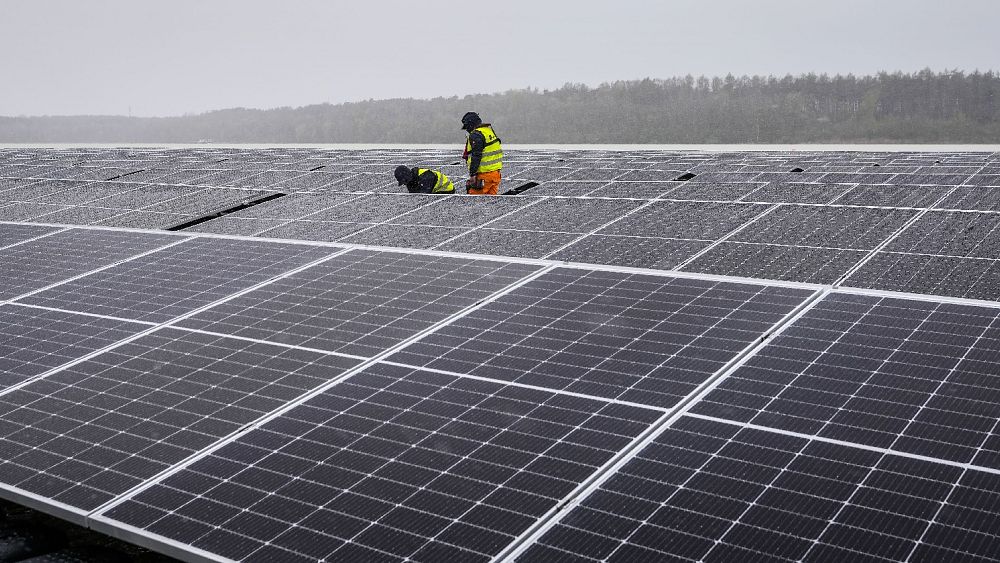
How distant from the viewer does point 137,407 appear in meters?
9.65

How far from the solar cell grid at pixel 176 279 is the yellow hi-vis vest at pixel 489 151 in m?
5.56

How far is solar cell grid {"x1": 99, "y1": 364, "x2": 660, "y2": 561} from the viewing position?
274 inches

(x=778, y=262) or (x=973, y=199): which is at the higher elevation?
(x=973, y=199)

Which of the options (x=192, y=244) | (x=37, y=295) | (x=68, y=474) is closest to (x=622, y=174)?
(x=192, y=244)

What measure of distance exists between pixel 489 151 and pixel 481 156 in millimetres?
210

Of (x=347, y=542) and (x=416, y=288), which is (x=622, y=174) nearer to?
(x=416, y=288)

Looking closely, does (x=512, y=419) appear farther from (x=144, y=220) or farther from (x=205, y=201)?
(x=205, y=201)

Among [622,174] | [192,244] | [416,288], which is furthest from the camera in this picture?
[622,174]

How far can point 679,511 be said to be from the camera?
6.92m

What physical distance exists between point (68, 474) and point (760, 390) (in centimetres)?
602

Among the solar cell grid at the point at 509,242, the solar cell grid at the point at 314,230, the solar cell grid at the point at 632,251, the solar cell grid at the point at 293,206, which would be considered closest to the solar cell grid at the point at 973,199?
the solar cell grid at the point at 632,251

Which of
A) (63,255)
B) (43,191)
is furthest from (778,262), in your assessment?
(43,191)

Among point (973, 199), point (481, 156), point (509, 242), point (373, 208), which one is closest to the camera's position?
point (509, 242)

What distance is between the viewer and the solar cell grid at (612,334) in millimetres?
9375
